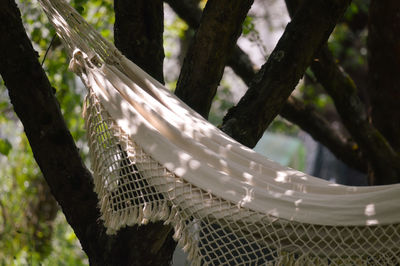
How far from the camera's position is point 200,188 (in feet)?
3.97

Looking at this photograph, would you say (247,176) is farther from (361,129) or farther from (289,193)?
(361,129)

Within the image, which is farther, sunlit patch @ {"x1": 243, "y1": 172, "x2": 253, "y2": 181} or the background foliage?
the background foliage

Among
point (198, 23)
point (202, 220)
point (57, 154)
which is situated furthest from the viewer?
point (198, 23)

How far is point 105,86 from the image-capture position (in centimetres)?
137

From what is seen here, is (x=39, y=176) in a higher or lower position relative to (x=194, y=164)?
lower

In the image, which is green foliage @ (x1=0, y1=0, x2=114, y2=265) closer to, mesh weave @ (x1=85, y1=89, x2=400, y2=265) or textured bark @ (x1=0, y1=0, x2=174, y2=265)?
textured bark @ (x1=0, y1=0, x2=174, y2=265)

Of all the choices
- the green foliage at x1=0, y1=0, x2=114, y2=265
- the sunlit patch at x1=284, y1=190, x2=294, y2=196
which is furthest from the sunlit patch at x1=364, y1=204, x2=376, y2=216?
the green foliage at x1=0, y1=0, x2=114, y2=265

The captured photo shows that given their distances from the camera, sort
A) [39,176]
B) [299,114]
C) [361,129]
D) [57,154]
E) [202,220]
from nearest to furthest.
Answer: [202,220]
[57,154]
[361,129]
[299,114]
[39,176]

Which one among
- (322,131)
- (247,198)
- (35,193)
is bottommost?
(35,193)

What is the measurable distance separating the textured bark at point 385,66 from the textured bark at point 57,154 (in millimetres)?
1426

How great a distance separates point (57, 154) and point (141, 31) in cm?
45

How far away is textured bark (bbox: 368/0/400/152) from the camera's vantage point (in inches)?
93.7

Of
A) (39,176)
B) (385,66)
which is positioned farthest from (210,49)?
(39,176)

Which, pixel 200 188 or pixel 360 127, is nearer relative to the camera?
pixel 200 188
